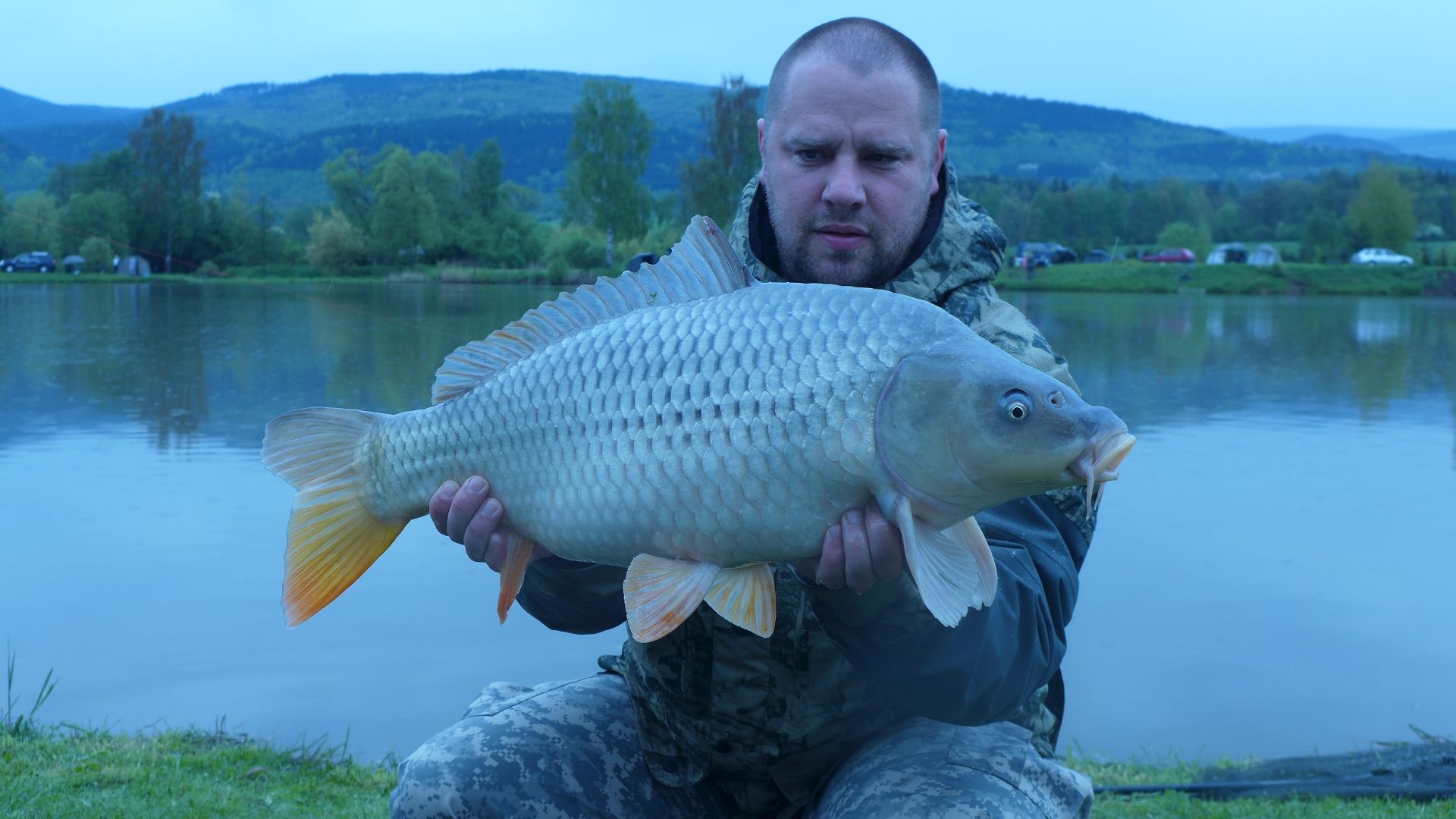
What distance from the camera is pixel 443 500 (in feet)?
6.20

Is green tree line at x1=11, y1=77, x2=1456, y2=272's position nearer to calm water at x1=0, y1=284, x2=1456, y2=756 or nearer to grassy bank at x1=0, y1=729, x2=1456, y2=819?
calm water at x1=0, y1=284, x2=1456, y2=756

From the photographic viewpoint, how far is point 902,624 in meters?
1.70

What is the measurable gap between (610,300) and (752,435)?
0.44 meters

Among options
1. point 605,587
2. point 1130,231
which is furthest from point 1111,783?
point 1130,231

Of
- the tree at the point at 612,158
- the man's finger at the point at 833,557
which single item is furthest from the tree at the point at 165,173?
the man's finger at the point at 833,557

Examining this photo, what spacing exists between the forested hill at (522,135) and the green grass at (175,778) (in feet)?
365

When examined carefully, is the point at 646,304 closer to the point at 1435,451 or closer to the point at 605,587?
the point at 605,587

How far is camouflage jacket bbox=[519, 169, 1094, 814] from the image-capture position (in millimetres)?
1734

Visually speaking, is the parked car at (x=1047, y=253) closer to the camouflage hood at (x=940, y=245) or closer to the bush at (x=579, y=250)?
the bush at (x=579, y=250)

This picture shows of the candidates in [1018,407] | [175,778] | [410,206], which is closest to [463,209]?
[410,206]

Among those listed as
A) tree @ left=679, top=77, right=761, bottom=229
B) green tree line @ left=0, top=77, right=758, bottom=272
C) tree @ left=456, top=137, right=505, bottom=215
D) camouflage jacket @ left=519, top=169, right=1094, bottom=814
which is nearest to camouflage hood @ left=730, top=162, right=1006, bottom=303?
camouflage jacket @ left=519, top=169, right=1094, bottom=814

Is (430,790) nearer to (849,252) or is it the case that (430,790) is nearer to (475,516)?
(475,516)

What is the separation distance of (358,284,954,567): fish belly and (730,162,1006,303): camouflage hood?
0.78 meters

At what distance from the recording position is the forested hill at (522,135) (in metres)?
133
